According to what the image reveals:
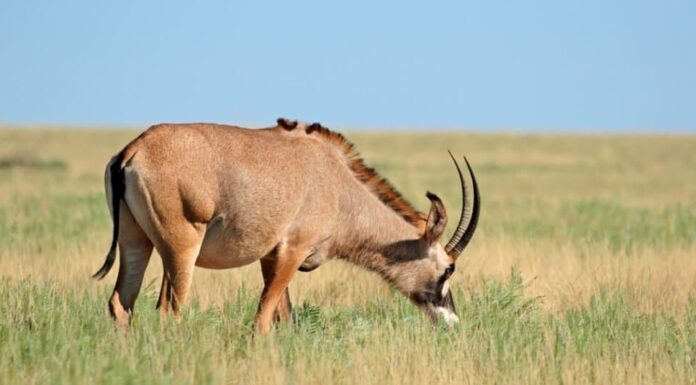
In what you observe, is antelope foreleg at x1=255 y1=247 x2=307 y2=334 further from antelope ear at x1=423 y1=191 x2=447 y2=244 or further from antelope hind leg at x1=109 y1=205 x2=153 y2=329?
antelope ear at x1=423 y1=191 x2=447 y2=244

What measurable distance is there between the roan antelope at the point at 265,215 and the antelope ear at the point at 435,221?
0.04 feet

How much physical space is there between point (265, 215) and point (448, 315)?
71.2 inches

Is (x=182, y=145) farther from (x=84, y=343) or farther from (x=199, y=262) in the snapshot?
(x=84, y=343)

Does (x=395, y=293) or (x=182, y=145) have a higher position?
(x=182, y=145)

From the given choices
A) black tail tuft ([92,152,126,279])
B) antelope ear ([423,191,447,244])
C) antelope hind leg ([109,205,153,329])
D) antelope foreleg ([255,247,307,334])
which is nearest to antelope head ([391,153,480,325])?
antelope ear ([423,191,447,244])

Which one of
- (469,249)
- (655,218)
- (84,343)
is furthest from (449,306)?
(655,218)

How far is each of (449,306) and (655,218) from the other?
12343 mm

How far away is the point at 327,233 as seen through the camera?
9.08 m

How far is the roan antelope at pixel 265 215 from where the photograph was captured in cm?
799

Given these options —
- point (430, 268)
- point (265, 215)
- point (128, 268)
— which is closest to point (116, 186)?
point (128, 268)

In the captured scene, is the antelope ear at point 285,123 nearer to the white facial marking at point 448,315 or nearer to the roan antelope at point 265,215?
the roan antelope at point 265,215

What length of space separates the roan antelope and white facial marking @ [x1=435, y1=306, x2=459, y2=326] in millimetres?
17

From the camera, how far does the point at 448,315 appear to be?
928 cm

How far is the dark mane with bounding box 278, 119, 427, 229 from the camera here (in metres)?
9.47
